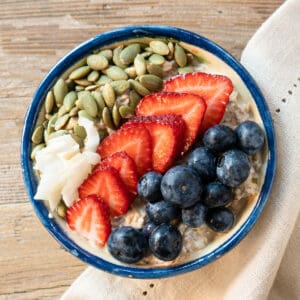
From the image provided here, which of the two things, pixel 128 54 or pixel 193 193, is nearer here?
pixel 193 193

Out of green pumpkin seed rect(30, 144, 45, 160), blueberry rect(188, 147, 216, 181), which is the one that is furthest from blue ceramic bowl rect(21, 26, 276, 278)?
blueberry rect(188, 147, 216, 181)

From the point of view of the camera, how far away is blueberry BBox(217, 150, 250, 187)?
108 cm

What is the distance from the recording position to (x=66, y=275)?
1352 millimetres

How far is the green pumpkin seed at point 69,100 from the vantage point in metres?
1.21

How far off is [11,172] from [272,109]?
0.58 m

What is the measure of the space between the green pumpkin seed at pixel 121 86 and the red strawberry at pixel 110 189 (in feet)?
0.51

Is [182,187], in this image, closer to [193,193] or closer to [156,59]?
[193,193]

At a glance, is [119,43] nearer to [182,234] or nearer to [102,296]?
[182,234]

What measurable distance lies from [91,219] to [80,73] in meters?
0.29

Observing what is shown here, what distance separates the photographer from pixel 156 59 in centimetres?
120

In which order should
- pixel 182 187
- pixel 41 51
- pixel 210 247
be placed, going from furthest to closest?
pixel 41 51, pixel 210 247, pixel 182 187

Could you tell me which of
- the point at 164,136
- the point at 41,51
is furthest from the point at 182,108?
the point at 41,51

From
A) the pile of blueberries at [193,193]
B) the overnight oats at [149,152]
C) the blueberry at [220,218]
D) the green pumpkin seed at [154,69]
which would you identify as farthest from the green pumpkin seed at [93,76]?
the blueberry at [220,218]

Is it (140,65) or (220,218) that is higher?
(140,65)
